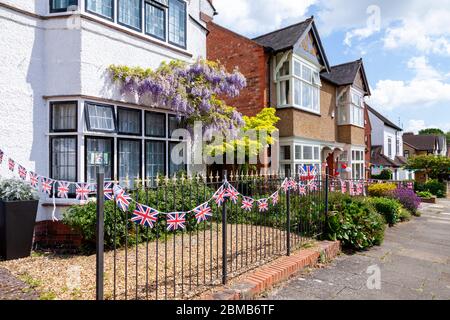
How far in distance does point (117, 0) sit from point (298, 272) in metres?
7.22

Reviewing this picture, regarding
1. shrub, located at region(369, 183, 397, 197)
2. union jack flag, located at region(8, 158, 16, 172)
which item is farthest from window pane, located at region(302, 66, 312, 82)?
union jack flag, located at region(8, 158, 16, 172)

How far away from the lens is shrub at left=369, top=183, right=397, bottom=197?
13247mm

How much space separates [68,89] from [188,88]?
120 inches

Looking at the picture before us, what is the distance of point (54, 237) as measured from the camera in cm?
659

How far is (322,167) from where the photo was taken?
53.5ft

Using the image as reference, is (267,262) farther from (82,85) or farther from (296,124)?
(296,124)

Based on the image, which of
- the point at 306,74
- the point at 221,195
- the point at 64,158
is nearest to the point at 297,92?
the point at 306,74

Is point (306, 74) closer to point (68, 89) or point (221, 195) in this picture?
point (68, 89)

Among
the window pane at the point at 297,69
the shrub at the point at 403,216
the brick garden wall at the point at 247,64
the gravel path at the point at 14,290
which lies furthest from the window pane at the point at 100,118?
the shrub at the point at 403,216

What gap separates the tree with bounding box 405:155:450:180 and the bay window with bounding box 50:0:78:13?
87.6 feet

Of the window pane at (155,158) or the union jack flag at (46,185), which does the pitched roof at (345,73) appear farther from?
the union jack flag at (46,185)

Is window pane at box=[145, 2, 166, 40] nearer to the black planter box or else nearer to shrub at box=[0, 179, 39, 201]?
shrub at box=[0, 179, 39, 201]

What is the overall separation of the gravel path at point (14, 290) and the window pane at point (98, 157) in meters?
2.73

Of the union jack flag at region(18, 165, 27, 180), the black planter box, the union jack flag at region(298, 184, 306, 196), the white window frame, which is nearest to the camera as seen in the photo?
the black planter box
